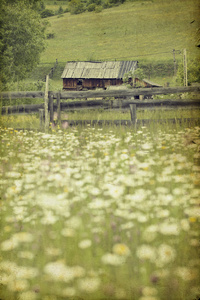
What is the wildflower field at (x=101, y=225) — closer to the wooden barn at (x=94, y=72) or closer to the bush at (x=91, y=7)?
the wooden barn at (x=94, y=72)

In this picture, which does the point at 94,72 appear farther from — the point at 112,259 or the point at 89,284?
the point at 89,284

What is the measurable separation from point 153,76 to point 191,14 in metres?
2.71

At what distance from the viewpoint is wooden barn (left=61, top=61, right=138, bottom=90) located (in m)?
4.17

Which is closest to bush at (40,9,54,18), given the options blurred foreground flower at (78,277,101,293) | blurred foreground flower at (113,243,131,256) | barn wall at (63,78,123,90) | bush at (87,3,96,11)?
bush at (87,3,96,11)

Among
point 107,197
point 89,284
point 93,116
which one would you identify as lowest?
point 89,284

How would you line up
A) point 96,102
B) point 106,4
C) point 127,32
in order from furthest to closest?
point 96,102
point 127,32
point 106,4

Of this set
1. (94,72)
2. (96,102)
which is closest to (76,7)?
(94,72)

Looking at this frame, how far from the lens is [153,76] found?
502cm

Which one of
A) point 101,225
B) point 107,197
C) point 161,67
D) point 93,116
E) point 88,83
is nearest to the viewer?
point 101,225

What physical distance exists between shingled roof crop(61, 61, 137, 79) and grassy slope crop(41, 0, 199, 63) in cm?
16

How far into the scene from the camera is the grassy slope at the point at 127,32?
275cm

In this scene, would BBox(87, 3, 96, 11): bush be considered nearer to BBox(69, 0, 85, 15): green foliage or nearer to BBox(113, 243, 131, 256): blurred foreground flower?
BBox(69, 0, 85, 15): green foliage

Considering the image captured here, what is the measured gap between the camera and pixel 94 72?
468 centimetres

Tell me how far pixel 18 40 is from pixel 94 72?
4.77 ft
